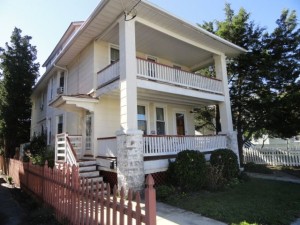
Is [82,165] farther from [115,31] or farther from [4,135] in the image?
[4,135]

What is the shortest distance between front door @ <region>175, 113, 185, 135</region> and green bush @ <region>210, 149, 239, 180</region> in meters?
5.03

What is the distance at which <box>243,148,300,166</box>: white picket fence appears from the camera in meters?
16.0

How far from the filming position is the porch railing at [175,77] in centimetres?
1029

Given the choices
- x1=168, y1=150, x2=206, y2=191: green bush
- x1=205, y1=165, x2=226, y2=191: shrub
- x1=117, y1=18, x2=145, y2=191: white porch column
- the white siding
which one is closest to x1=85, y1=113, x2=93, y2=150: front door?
the white siding

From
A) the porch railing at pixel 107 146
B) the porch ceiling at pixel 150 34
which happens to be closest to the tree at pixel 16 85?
the porch ceiling at pixel 150 34

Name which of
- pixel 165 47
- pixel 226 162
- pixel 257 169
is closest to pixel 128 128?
pixel 226 162

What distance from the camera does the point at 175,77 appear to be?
11.6m

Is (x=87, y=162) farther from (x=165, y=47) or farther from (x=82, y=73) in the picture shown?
(x=165, y=47)

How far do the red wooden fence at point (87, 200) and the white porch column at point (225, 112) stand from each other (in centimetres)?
892

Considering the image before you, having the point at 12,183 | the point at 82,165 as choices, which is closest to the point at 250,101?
the point at 82,165

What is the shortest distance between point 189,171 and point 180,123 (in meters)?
7.32

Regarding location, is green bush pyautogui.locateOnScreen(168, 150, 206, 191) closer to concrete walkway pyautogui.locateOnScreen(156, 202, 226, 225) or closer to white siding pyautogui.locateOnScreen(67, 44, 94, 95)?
concrete walkway pyautogui.locateOnScreen(156, 202, 226, 225)

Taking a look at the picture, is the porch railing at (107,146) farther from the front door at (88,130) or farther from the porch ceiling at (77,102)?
the porch ceiling at (77,102)

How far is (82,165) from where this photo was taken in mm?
10195
